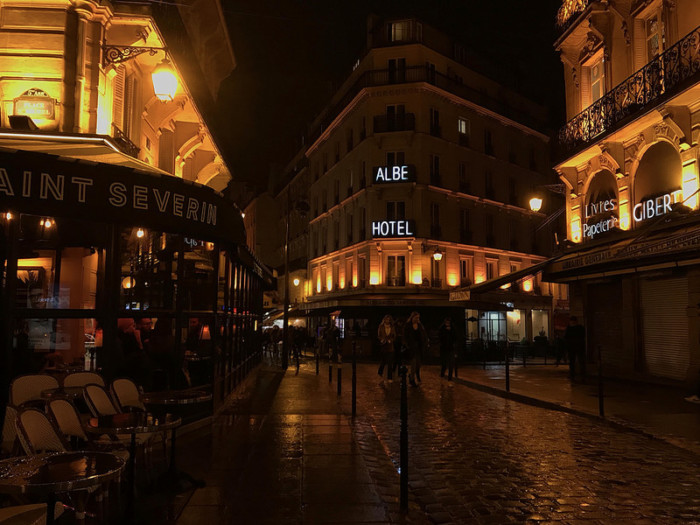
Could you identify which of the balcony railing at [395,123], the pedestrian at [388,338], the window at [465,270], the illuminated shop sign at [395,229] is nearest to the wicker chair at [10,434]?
the pedestrian at [388,338]

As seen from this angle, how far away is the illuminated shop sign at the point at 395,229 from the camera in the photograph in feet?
116

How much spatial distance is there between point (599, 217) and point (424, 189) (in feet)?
61.1

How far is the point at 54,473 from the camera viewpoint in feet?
11.8

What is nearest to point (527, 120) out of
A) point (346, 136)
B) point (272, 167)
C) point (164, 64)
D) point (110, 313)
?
point (346, 136)

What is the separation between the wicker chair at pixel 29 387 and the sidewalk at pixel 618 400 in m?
8.16

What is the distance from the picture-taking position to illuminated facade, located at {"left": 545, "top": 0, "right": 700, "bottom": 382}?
13.8 metres

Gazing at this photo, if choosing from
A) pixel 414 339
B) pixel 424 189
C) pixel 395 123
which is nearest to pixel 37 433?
pixel 414 339

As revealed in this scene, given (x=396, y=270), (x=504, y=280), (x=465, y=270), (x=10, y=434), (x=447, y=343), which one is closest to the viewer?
(x=10, y=434)

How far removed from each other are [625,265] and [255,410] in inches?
396

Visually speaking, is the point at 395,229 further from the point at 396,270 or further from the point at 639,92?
the point at 639,92

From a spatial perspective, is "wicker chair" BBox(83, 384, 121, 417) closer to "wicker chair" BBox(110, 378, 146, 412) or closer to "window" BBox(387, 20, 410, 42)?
"wicker chair" BBox(110, 378, 146, 412)

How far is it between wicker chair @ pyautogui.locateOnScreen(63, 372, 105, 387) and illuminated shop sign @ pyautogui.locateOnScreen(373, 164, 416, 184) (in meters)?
30.2

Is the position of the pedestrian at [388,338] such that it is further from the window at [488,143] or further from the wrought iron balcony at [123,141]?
the window at [488,143]

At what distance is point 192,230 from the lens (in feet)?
27.9
